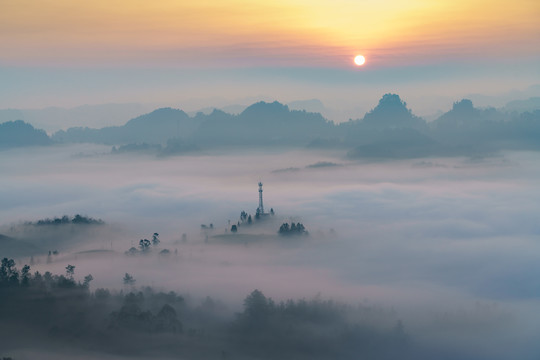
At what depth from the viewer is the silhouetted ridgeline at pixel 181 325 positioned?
15112 cm

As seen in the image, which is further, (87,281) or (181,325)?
(87,281)

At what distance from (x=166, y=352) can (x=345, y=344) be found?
5381 cm

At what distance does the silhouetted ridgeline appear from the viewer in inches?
5950

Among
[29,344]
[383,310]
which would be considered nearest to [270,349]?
[383,310]

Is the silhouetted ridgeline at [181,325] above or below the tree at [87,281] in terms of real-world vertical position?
below

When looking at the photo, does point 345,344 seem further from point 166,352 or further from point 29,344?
point 29,344

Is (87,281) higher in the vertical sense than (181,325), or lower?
higher

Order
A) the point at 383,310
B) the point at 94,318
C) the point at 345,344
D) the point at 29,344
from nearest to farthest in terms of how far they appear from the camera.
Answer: the point at 29,344 → the point at 94,318 → the point at 345,344 → the point at 383,310

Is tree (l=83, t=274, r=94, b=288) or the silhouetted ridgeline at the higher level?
tree (l=83, t=274, r=94, b=288)

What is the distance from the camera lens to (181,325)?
162m

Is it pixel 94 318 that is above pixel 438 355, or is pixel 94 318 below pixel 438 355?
above

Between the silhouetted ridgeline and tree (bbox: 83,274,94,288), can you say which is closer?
the silhouetted ridgeline

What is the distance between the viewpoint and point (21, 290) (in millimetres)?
170125

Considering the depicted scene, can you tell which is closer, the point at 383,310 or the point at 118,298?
Answer: the point at 118,298
